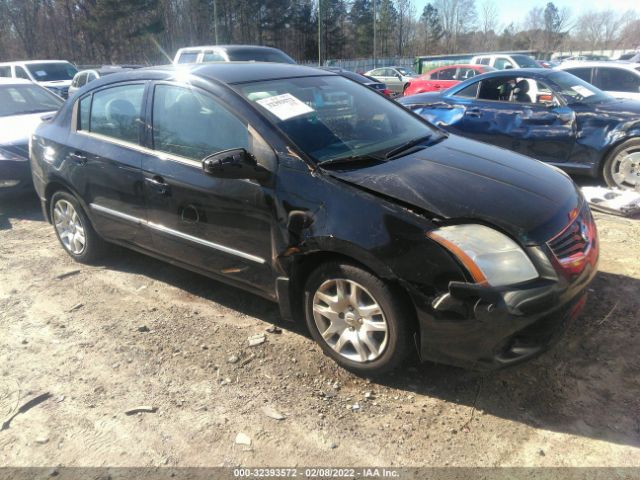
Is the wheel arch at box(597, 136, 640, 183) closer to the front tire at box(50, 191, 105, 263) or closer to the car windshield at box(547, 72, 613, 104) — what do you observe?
the car windshield at box(547, 72, 613, 104)

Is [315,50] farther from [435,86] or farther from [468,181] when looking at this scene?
[468,181]

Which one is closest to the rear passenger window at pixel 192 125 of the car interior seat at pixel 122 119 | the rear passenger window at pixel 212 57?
the car interior seat at pixel 122 119

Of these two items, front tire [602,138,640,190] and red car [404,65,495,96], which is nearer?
front tire [602,138,640,190]

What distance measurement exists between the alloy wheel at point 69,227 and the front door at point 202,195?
1210 millimetres

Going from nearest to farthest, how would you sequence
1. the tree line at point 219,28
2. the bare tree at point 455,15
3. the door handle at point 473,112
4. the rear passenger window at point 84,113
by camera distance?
the rear passenger window at point 84,113 < the door handle at point 473,112 < the tree line at point 219,28 < the bare tree at point 455,15

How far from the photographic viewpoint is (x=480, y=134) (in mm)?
6965

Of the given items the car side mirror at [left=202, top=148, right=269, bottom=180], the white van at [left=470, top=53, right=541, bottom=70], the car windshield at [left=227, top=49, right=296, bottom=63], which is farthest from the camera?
the white van at [left=470, top=53, right=541, bottom=70]

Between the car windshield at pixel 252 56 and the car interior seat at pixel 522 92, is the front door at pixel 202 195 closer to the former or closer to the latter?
the car interior seat at pixel 522 92

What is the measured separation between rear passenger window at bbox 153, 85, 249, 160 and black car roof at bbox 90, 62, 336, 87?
138 millimetres

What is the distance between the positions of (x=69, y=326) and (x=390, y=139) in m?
2.62

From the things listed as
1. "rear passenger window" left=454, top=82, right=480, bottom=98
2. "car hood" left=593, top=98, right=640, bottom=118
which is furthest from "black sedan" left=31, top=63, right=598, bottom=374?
"rear passenger window" left=454, top=82, right=480, bottom=98

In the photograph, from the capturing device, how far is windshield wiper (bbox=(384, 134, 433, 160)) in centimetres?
310

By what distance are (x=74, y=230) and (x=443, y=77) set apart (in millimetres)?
15761

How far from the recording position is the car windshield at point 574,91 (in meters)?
6.36
